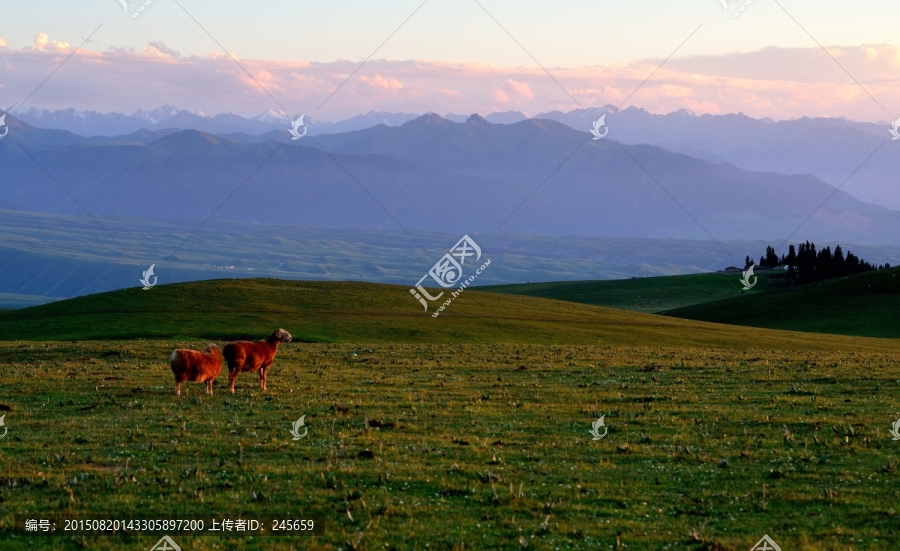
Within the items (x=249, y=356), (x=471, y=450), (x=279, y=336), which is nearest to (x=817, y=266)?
(x=279, y=336)

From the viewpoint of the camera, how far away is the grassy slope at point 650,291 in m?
128

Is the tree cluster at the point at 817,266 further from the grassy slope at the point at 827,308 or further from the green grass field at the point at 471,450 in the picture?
the green grass field at the point at 471,450

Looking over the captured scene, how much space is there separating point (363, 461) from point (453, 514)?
4.35m

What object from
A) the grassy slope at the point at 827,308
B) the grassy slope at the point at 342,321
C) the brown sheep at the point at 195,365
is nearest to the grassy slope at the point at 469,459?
the brown sheep at the point at 195,365

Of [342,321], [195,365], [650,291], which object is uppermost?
[650,291]

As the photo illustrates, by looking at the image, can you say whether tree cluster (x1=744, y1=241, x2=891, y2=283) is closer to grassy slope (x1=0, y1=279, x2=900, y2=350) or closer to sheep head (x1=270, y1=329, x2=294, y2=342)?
grassy slope (x1=0, y1=279, x2=900, y2=350)

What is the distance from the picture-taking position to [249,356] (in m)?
29.8

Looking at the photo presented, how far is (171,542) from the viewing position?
13445 mm

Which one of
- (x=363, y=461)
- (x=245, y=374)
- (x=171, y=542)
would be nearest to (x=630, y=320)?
(x=245, y=374)

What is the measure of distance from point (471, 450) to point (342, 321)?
5303cm

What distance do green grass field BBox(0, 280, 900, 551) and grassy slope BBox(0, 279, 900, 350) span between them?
21.3 metres

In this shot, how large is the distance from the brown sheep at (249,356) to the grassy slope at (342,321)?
31.5m

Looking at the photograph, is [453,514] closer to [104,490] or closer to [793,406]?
[104,490]

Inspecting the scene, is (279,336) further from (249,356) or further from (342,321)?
(342,321)
